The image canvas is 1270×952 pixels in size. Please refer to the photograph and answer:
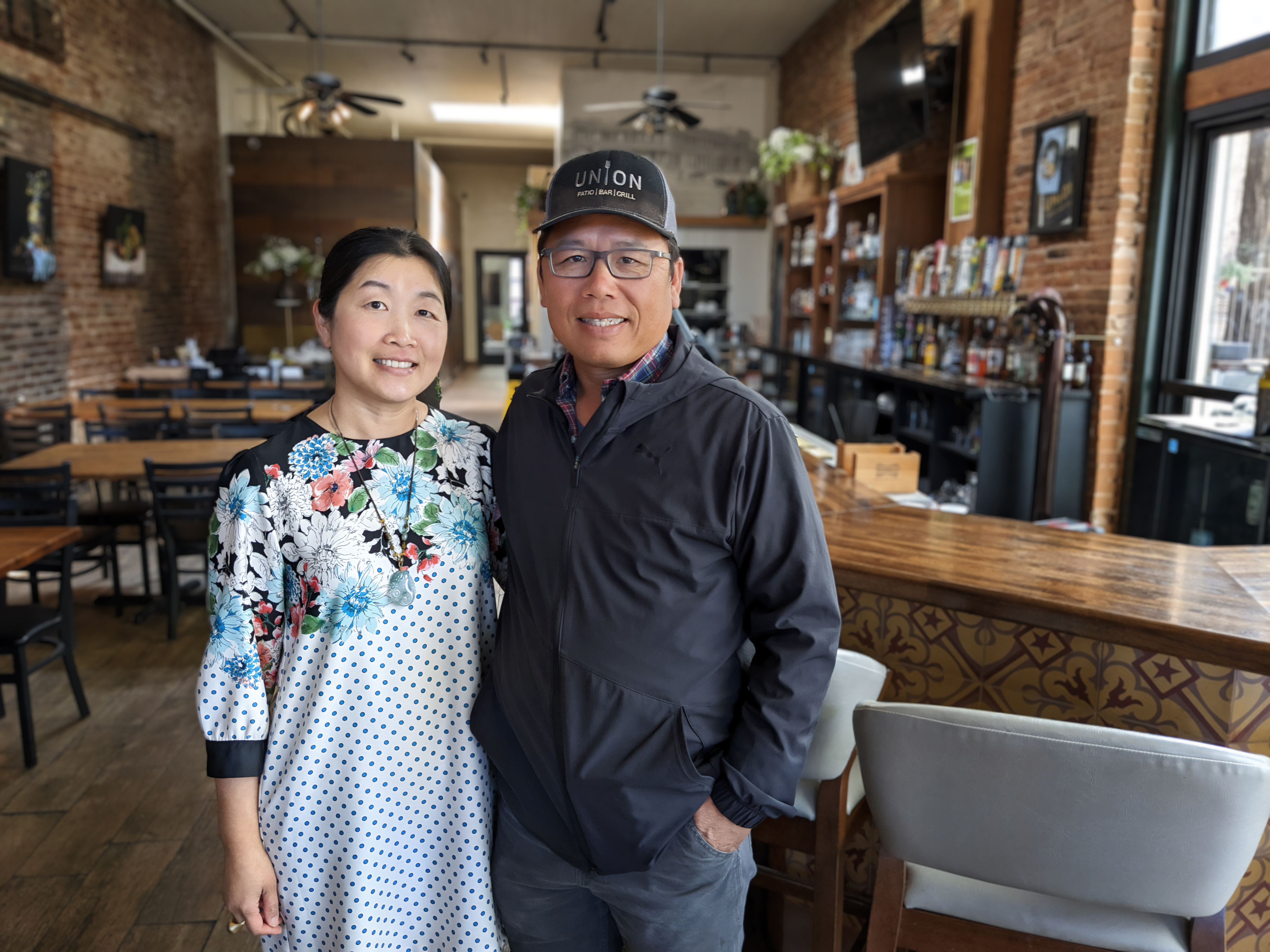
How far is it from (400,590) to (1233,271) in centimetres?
480

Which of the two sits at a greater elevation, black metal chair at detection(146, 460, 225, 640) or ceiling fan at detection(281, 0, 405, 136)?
ceiling fan at detection(281, 0, 405, 136)

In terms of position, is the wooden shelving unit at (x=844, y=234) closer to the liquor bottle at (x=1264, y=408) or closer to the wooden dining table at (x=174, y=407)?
the liquor bottle at (x=1264, y=408)

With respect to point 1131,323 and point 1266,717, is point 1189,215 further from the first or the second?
point 1266,717

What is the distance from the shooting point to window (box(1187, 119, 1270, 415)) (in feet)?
14.5

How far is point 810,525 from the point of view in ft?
4.17

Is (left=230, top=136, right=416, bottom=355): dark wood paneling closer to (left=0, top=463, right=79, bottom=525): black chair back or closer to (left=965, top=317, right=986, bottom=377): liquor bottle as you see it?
(left=965, top=317, right=986, bottom=377): liquor bottle

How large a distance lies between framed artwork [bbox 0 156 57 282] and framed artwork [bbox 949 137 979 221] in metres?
6.98

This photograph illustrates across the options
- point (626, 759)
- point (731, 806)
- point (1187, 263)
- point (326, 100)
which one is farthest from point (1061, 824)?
point (326, 100)

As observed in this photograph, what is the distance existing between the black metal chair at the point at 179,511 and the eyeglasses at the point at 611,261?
11.1 feet

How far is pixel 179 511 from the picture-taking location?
14.2 feet

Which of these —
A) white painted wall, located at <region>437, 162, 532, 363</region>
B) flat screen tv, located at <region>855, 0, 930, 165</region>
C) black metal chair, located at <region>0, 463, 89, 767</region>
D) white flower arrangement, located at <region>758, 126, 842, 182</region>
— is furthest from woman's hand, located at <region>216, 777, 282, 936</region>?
white painted wall, located at <region>437, 162, 532, 363</region>

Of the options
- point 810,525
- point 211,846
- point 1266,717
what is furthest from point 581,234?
point 211,846

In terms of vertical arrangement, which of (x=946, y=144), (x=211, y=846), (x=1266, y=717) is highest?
(x=946, y=144)

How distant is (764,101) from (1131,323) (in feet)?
26.2
